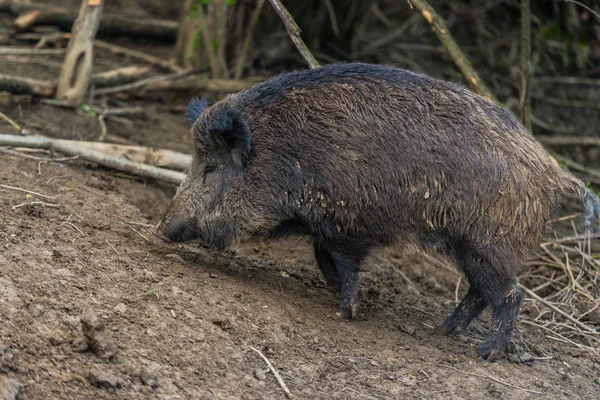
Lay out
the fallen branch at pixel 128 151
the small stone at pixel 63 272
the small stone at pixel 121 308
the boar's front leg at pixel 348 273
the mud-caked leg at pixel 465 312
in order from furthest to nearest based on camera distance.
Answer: the fallen branch at pixel 128 151 → the mud-caked leg at pixel 465 312 → the boar's front leg at pixel 348 273 → the small stone at pixel 63 272 → the small stone at pixel 121 308

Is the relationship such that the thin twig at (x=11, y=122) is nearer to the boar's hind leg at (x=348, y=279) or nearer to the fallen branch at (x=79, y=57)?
the fallen branch at (x=79, y=57)

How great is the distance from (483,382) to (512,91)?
6751mm

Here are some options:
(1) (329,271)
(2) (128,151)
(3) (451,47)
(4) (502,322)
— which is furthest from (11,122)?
(4) (502,322)

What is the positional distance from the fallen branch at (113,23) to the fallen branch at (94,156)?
3.65 meters

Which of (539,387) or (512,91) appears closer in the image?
(539,387)

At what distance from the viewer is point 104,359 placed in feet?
11.7

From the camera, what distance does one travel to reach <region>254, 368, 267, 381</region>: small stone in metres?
3.92

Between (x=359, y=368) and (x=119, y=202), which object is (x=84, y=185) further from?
(x=359, y=368)

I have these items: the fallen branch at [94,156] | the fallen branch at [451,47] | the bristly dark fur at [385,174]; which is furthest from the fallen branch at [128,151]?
the fallen branch at [451,47]

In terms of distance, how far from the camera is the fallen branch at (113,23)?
9.22m

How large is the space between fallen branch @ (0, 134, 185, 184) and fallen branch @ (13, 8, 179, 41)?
3.65 m

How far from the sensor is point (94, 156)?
6.30m

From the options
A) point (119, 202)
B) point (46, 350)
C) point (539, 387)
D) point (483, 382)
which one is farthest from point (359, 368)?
point (119, 202)

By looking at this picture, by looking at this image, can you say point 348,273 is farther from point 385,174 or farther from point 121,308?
point 121,308
